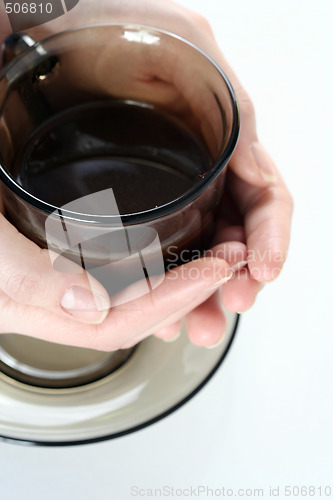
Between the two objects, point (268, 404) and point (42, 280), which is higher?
point (42, 280)

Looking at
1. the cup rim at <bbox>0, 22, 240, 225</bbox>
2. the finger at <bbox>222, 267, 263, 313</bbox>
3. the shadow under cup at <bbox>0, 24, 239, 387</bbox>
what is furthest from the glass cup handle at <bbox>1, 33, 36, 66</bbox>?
the finger at <bbox>222, 267, 263, 313</bbox>

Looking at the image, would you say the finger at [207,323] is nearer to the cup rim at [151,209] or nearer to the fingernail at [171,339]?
the fingernail at [171,339]

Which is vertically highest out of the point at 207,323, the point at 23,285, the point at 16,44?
the point at 16,44

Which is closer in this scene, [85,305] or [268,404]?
[85,305]

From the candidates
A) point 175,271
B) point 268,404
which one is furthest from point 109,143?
point 268,404

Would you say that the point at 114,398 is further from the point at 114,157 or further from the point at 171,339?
the point at 114,157

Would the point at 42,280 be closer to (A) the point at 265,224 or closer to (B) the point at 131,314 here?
(B) the point at 131,314
